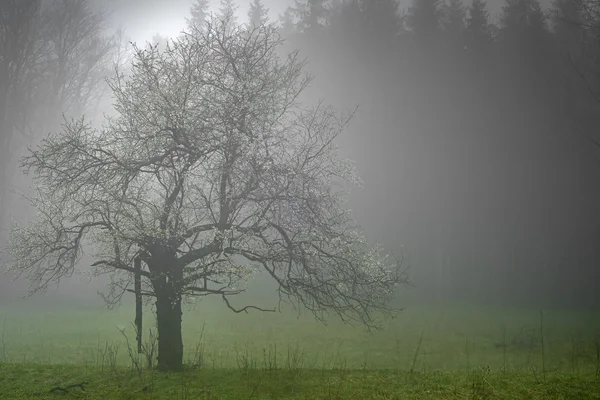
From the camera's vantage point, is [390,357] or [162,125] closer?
[162,125]

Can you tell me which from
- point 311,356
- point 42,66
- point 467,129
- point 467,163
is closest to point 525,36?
point 467,129

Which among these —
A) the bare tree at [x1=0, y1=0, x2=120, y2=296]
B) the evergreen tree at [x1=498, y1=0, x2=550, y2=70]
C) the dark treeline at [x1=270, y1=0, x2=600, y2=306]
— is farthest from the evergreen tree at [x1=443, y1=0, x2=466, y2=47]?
the bare tree at [x1=0, y1=0, x2=120, y2=296]

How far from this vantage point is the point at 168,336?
27.8 ft

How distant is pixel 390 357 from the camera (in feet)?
43.3

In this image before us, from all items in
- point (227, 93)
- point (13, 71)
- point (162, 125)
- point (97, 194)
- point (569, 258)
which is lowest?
point (569, 258)

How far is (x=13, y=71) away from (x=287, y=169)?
90.8 ft

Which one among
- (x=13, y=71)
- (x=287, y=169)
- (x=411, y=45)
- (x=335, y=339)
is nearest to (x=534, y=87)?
(x=411, y=45)

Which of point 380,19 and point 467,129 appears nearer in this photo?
point 467,129

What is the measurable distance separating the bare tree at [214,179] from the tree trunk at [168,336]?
20 millimetres

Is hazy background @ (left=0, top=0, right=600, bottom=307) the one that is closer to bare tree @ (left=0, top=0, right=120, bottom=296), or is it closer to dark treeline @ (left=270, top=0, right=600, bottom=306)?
dark treeline @ (left=270, top=0, right=600, bottom=306)

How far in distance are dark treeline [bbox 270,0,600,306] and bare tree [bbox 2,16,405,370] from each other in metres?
19.9

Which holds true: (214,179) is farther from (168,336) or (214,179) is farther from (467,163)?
(467,163)

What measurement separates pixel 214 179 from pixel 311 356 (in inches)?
313

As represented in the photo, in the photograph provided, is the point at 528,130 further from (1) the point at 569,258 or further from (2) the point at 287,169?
(2) the point at 287,169
